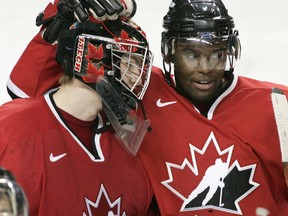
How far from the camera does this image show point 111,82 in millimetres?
2348

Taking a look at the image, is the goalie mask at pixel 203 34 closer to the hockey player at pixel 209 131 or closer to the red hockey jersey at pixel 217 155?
the hockey player at pixel 209 131

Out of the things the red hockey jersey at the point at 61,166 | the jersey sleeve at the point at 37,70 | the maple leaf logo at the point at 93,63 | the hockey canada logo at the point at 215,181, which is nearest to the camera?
the red hockey jersey at the point at 61,166

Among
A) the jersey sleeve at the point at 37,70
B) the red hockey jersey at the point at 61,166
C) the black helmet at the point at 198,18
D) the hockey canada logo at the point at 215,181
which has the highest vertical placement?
the black helmet at the point at 198,18

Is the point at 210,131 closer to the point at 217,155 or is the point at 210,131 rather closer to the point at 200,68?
the point at 217,155

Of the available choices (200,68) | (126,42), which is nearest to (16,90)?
(126,42)

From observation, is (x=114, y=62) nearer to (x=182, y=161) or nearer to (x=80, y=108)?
(x=80, y=108)

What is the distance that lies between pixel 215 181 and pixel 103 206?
0.34 metres

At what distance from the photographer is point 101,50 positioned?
7.61ft

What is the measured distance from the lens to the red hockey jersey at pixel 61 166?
2213mm

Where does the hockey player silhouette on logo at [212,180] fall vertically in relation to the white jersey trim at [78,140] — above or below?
below

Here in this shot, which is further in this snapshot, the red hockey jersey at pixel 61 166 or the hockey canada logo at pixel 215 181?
the hockey canada logo at pixel 215 181

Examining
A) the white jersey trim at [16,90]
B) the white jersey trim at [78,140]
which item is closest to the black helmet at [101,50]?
the white jersey trim at [78,140]

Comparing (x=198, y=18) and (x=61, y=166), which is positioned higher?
(x=198, y=18)

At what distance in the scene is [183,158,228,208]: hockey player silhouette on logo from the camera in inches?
95.8
